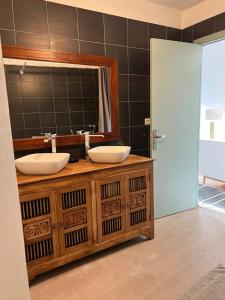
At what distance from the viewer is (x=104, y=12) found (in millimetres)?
2385

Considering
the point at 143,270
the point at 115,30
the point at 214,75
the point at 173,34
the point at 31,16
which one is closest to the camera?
the point at 143,270

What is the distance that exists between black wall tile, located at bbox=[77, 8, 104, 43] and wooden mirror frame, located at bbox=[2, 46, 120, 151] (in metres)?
0.20

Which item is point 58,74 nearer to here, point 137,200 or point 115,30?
point 115,30

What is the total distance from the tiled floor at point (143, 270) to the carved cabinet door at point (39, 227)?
0.23 m

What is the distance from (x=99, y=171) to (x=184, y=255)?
1.08 meters

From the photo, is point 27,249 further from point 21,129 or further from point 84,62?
point 84,62

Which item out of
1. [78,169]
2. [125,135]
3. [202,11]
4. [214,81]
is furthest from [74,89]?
[214,81]

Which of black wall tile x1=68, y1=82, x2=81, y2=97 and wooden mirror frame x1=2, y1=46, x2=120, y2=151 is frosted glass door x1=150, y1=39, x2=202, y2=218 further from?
black wall tile x1=68, y1=82, x2=81, y2=97

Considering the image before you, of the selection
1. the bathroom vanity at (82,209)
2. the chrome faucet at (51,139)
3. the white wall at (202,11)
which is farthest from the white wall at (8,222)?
Result: the white wall at (202,11)

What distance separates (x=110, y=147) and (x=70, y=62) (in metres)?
0.92

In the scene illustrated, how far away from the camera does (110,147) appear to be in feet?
7.79

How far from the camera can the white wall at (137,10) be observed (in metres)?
2.30

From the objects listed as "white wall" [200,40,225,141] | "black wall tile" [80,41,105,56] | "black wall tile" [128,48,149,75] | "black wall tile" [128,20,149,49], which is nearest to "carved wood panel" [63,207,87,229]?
"black wall tile" [80,41,105,56]

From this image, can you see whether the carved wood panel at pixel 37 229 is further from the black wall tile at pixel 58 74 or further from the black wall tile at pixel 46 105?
the black wall tile at pixel 58 74
